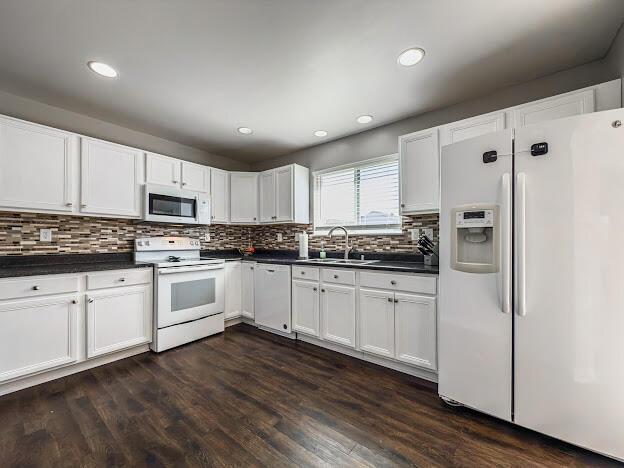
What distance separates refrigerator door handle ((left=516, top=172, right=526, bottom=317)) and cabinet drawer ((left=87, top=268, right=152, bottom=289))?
314 centimetres

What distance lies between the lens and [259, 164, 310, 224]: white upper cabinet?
146 inches

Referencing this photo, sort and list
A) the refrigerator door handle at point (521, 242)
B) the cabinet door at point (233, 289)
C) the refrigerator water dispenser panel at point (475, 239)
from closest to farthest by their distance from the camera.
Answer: the refrigerator door handle at point (521, 242)
the refrigerator water dispenser panel at point (475, 239)
the cabinet door at point (233, 289)

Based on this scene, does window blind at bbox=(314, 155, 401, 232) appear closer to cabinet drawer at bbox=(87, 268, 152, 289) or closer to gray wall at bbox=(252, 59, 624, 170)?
gray wall at bbox=(252, 59, 624, 170)

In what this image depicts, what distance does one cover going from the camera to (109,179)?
278 centimetres

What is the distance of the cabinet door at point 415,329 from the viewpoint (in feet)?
7.00

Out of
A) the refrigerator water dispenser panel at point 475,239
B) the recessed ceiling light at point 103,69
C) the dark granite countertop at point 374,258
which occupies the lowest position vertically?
the dark granite countertop at point 374,258

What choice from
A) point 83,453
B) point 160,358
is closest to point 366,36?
point 83,453

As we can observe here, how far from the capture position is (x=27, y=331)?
2.08m

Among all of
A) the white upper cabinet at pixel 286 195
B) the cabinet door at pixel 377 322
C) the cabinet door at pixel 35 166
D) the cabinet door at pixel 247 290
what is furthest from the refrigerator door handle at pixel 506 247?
the cabinet door at pixel 35 166

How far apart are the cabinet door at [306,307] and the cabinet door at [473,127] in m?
1.88

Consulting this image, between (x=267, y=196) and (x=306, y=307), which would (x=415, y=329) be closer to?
(x=306, y=307)

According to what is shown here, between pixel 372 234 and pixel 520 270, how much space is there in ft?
5.66

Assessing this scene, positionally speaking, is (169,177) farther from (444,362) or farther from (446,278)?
(444,362)

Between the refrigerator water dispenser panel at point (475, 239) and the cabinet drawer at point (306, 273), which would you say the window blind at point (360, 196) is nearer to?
the cabinet drawer at point (306, 273)
